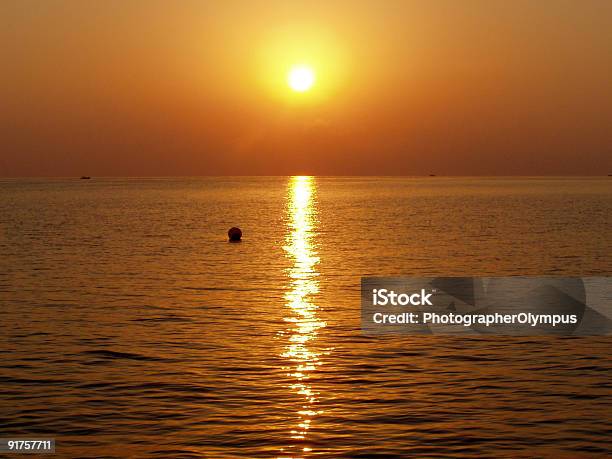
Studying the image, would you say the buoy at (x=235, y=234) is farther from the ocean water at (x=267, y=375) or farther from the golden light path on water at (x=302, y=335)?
the ocean water at (x=267, y=375)

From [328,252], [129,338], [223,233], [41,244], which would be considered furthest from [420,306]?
[223,233]

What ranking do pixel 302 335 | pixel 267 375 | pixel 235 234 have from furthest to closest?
pixel 235 234, pixel 302 335, pixel 267 375

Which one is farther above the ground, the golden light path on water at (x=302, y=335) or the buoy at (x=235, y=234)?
the buoy at (x=235, y=234)

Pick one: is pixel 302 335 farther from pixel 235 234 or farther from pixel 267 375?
pixel 235 234

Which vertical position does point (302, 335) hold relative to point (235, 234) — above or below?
below

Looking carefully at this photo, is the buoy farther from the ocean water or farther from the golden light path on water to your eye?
the ocean water

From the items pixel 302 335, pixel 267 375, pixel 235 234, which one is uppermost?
pixel 235 234

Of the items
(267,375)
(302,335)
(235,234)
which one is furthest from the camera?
(235,234)

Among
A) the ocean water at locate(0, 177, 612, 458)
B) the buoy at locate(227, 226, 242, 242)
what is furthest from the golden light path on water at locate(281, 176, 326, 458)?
the buoy at locate(227, 226, 242, 242)

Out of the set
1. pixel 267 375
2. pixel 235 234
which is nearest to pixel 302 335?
pixel 267 375

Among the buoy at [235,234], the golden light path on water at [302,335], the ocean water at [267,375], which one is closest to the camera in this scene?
the ocean water at [267,375]

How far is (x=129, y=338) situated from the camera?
110 feet

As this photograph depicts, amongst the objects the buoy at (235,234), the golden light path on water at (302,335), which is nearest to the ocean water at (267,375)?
the golden light path on water at (302,335)

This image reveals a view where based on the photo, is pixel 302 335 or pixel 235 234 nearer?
pixel 302 335
